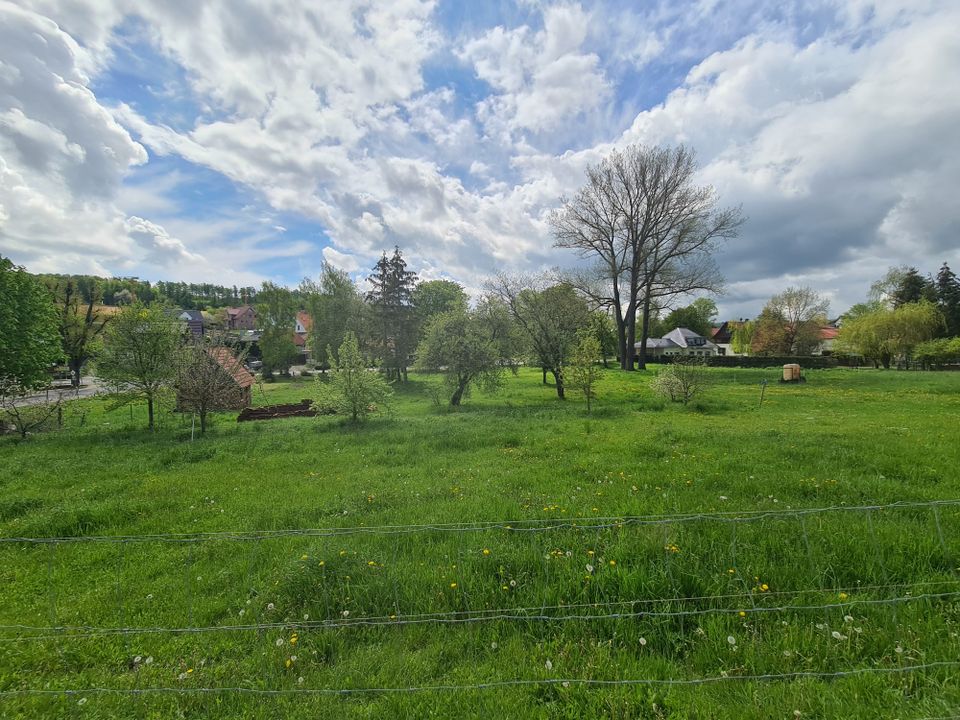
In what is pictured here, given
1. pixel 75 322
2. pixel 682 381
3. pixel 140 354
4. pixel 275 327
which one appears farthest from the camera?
pixel 275 327

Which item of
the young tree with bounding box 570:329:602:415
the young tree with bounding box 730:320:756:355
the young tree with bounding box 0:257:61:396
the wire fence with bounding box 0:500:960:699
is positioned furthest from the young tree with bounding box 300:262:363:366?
the young tree with bounding box 730:320:756:355

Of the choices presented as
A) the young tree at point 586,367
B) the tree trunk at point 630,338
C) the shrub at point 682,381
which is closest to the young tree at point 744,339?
the tree trunk at point 630,338

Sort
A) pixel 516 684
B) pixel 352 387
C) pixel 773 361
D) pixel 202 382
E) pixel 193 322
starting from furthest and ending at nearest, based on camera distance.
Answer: pixel 193 322, pixel 773 361, pixel 352 387, pixel 202 382, pixel 516 684

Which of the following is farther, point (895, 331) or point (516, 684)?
point (895, 331)

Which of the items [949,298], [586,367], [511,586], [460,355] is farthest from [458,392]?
[949,298]

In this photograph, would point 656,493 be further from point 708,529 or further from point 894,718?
point 894,718

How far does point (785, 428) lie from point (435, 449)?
10.5 meters

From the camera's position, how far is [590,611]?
365 centimetres

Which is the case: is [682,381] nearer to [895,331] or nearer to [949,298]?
[895,331]

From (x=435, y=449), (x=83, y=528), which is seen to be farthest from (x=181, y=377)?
(x=435, y=449)

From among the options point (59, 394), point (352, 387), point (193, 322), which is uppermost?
point (193, 322)

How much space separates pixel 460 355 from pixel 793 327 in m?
63.7

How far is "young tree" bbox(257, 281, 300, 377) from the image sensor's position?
43.6 metres

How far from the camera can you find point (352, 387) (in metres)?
15.5
